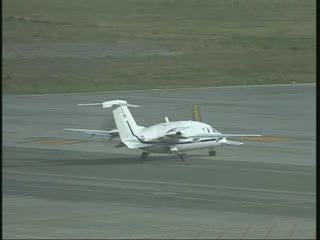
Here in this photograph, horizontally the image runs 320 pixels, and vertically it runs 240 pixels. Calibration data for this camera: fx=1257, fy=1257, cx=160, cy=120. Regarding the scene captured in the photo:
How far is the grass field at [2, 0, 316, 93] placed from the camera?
252ft

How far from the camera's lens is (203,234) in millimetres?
22641

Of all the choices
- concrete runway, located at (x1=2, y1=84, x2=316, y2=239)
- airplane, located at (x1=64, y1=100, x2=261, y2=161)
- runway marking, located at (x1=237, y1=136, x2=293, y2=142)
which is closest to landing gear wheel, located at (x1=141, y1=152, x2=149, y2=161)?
airplane, located at (x1=64, y1=100, x2=261, y2=161)

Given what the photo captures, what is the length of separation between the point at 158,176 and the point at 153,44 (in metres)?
54.0

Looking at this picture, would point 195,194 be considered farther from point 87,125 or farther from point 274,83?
point 274,83

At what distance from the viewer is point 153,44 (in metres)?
91.8

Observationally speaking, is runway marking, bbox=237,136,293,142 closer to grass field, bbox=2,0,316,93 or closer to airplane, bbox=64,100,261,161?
airplane, bbox=64,100,261,161

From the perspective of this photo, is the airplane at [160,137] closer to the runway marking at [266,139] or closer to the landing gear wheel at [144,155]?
the landing gear wheel at [144,155]

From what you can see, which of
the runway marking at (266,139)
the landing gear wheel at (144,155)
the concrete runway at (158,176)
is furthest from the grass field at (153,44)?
the landing gear wheel at (144,155)

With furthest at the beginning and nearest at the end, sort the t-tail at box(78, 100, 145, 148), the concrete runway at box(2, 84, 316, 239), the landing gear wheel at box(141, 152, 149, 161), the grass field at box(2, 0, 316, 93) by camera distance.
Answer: the grass field at box(2, 0, 316, 93) → the landing gear wheel at box(141, 152, 149, 161) → the t-tail at box(78, 100, 145, 148) → the concrete runway at box(2, 84, 316, 239)

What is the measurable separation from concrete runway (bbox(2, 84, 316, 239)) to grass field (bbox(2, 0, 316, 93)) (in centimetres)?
1043

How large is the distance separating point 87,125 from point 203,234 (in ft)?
105

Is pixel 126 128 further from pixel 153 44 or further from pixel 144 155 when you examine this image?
pixel 153 44

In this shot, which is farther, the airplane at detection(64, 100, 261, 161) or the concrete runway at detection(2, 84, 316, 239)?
the airplane at detection(64, 100, 261, 161)

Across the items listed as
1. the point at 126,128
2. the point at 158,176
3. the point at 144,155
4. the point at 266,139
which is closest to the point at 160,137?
the point at 144,155
